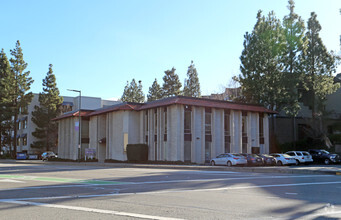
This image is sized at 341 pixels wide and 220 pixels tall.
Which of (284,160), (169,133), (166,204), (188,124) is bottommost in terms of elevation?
(284,160)

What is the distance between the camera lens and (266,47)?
4409 cm

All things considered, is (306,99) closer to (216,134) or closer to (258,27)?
(258,27)

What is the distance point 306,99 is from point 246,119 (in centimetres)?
1524

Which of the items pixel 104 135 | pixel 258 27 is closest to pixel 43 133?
pixel 104 135

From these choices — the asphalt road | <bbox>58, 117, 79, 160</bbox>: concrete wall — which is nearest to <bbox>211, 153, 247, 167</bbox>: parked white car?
the asphalt road

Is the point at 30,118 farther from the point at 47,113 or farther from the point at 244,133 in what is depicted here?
the point at 244,133

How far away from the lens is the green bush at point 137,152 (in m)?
40.2

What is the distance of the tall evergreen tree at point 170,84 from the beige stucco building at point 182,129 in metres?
31.2

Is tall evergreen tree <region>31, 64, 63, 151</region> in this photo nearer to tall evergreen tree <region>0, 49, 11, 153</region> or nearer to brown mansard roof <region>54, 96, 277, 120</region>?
tall evergreen tree <region>0, 49, 11, 153</region>

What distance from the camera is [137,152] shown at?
132ft

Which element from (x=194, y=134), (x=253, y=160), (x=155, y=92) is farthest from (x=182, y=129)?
(x=155, y=92)

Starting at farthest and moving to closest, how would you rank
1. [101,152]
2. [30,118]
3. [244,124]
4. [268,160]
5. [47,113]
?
[30,118] < [47,113] < [101,152] < [244,124] < [268,160]

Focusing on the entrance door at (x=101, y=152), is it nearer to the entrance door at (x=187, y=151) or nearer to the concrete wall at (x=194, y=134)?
the concrete wall at (x=194, y=134)

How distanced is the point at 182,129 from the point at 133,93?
52.4 meters
